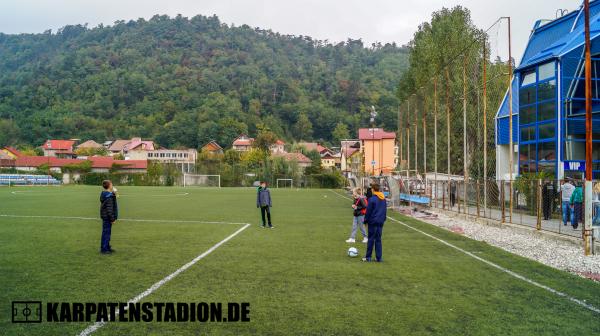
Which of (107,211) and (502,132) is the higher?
(502,132)

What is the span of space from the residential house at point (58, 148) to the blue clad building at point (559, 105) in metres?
118

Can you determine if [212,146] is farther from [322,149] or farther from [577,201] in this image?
[577,201]

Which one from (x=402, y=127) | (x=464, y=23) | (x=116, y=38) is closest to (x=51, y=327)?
(x=402, y=127)

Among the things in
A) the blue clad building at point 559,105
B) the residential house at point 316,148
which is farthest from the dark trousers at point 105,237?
the residential house at point 316,148

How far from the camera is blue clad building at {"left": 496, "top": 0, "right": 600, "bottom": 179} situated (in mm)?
25453

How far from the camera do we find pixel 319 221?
21781mm

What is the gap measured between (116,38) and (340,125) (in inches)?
3855

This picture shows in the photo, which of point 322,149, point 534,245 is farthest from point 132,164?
point 534,245

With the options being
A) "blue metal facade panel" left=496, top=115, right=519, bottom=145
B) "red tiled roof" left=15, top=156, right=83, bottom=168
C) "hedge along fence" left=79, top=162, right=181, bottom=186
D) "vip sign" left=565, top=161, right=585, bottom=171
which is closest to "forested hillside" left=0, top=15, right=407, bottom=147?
"red tiled roof" left=15, top=156, right=83, bottom=168

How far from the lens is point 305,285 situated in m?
8.92

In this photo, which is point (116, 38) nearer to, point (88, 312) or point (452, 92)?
point (452, 92)

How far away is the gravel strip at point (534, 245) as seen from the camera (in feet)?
37.9

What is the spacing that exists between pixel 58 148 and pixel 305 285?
131 m

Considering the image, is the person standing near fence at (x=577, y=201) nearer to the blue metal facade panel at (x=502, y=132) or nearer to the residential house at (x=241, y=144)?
the blue metal facade panel at (x=502, y=132)
